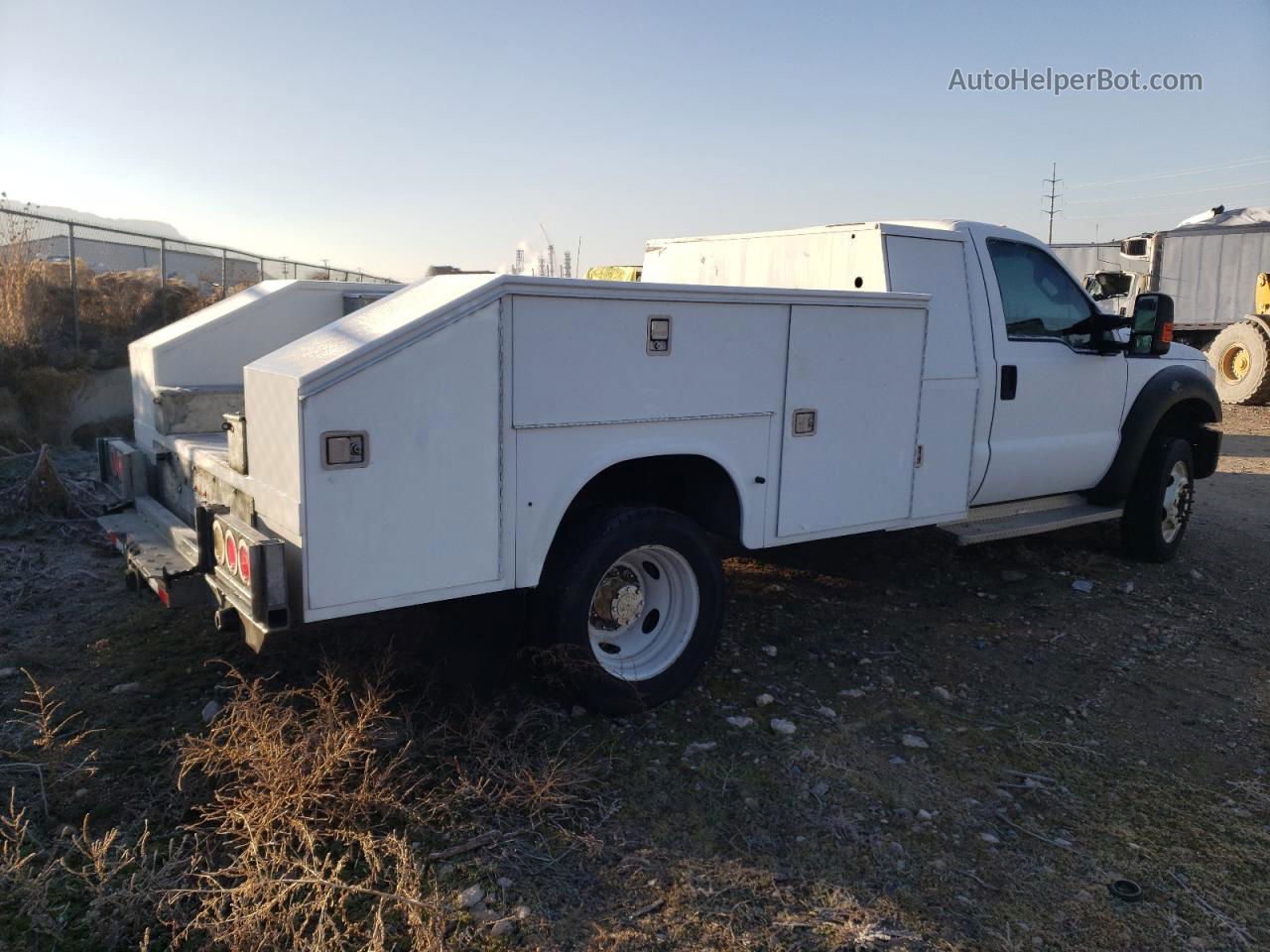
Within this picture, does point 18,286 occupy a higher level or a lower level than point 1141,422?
higher

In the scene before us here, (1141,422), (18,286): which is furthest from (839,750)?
(18,286)

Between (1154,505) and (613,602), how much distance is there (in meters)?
4.50

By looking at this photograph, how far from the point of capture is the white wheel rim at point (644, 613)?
4.23 meters

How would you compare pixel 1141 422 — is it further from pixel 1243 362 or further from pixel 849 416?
pixel 1243 362

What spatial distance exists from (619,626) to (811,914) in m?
1.60

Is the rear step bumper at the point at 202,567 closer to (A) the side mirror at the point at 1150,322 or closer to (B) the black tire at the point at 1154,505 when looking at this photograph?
(A) the side mirror at the point at 1150,322

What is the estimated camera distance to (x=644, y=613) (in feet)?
14.5

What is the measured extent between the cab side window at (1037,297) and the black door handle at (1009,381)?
0.72ft

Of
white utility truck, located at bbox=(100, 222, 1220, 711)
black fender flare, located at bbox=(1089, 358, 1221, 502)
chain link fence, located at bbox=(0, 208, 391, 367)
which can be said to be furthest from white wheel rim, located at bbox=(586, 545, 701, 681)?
chain link fence, located at bbox=(0, 208, 391, 367)

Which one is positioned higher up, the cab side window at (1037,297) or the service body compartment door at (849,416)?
the cab side window at (1037,297)

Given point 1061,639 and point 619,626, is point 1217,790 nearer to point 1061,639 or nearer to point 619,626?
point 1061,639

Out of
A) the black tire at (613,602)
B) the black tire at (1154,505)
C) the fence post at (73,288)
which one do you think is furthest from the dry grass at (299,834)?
the fence post at (73,288)

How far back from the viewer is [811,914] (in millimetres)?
2992

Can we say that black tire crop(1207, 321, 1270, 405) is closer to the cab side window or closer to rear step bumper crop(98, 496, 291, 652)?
the cab side window
